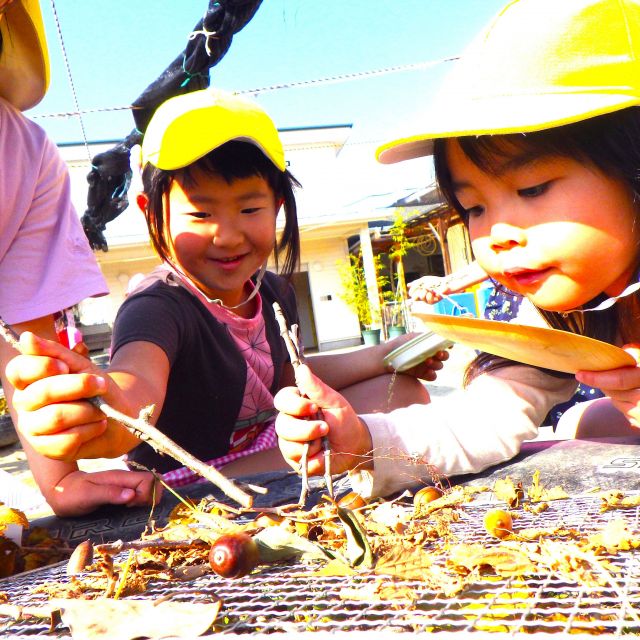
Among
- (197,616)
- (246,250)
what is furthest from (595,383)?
(246,250)

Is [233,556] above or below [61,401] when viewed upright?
below

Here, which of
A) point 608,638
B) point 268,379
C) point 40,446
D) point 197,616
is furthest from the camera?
point 268,379

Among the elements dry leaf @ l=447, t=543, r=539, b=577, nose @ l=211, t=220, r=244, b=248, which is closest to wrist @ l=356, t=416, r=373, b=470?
dry leaf @ l=447, t=543, r=539, b=577

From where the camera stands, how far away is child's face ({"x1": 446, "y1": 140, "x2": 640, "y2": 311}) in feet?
3.70

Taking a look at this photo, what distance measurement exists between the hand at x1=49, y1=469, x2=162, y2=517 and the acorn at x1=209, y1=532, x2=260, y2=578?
590 millimetres

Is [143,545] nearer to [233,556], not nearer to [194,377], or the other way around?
[233,556]

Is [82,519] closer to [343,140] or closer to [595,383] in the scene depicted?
[595,383]

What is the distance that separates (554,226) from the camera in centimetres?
112

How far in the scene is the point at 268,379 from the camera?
200cm

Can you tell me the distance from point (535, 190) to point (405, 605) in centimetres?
87

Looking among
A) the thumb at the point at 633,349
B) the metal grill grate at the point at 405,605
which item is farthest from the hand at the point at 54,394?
the thumb at the point at 633,349

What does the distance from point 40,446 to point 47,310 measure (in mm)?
604

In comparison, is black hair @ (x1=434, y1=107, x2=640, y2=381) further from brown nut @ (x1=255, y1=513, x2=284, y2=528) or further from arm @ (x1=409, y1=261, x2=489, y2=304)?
arm @ (x1=409, y1=261, x2=489, y2=304)

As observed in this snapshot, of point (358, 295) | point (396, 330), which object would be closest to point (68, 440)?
point (396, 330)
